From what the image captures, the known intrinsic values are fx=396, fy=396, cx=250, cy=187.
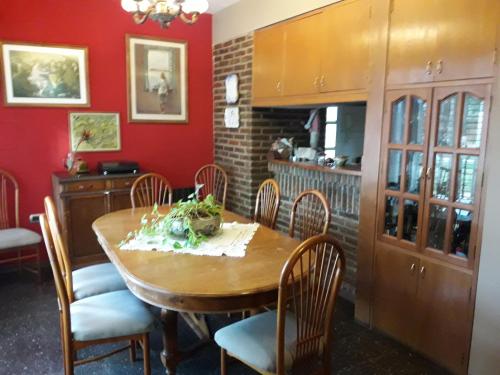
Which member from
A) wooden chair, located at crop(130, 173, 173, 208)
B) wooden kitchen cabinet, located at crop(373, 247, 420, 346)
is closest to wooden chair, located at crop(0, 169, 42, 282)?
wooden chair, located at crop(130, 173, 173, 208)

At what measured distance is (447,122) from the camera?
7.17ft

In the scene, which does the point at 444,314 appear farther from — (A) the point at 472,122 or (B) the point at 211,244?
(B) the point at 211,244

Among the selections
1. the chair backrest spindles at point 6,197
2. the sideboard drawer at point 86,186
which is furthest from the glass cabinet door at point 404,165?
the chair backrest spindles at point 6,197

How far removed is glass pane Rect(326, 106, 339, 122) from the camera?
145 inches

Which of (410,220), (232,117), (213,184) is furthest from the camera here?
(213,184)

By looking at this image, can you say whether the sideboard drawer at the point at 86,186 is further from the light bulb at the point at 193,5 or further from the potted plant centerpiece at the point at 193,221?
the light bulb at the point at 193,5

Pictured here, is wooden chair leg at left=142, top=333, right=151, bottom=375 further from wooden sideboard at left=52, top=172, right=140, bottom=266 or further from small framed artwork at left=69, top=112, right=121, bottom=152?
small framed artwork at left=69, top=112, right=121, bottom=152

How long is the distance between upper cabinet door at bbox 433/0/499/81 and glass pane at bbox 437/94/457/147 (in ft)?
0.42

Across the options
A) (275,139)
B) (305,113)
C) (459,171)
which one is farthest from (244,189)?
(459,171)

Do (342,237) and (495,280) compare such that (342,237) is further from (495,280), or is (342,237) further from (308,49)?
(308,49)

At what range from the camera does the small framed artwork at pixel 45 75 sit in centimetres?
346

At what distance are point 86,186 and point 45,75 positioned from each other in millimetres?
1081

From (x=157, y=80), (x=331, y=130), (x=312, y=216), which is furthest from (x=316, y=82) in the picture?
(x=157, y=80)

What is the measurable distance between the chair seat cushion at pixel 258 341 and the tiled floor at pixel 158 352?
1.76ft
